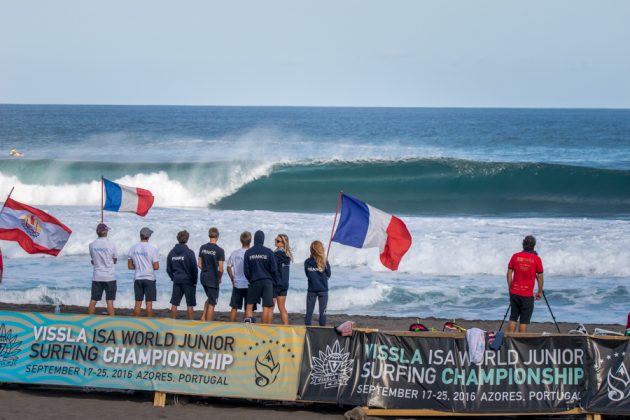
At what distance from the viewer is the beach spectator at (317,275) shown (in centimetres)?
1009

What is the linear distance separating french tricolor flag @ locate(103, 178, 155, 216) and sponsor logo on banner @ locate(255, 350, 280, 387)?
4372 millimetres

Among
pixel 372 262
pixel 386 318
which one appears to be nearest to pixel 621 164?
pixel 372 262

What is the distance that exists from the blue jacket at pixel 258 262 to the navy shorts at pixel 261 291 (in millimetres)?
54

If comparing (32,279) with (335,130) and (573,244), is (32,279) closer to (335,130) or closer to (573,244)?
(573,244)

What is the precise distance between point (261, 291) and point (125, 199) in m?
3.10

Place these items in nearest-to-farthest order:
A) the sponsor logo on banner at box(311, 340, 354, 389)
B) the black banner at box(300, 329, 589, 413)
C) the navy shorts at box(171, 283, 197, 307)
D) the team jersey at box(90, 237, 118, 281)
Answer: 1. the black banner at box(300, 329, 589, 413)
2. the sponsor logo on banner at box(311, 340, 354, 389)
3. the team jersey at box(90, 237, 118, 281)
4. the navy shorts at box(171, 283, 197, 307)

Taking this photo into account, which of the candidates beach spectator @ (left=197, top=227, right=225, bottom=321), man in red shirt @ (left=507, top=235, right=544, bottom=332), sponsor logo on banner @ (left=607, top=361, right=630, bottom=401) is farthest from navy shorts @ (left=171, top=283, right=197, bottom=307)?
sponsor logo on banner @ (left=607, top=361, right=630, bottom=401)

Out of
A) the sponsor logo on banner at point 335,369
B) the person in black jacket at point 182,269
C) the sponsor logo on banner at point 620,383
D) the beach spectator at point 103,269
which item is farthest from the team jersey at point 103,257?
the sponsor logo on banner at point 620,383

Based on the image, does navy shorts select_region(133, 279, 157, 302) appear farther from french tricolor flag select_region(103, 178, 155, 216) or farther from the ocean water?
the ocean water

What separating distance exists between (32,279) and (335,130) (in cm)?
7503

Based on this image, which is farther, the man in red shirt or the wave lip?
the wave lip

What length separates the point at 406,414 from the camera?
8.44 meters

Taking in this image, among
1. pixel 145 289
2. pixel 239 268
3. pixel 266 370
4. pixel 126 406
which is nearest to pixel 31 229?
pixel 145 289

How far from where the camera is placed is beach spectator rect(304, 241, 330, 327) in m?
10.1
